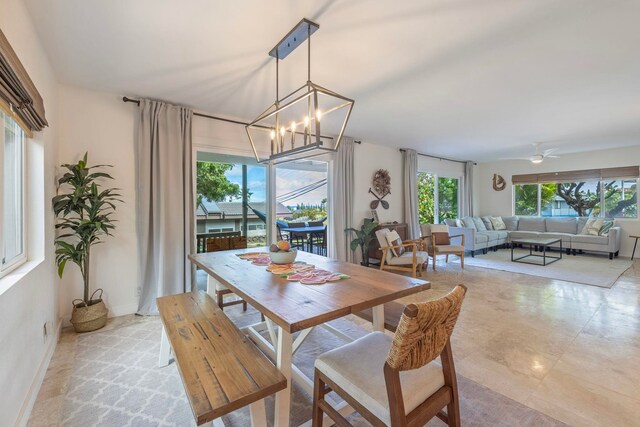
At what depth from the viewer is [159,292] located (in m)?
3.21

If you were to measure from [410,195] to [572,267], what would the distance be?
10.3ft

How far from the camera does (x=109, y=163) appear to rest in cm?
312

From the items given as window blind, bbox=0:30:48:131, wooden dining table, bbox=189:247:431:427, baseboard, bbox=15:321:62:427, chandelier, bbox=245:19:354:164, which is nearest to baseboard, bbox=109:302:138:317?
baseboard, bbox=15:321:62:427

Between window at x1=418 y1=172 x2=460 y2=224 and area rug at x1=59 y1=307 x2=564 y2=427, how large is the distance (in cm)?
557

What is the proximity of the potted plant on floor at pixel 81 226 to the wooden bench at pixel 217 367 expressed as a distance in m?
1.48

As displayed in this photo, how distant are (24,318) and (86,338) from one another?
1116mm

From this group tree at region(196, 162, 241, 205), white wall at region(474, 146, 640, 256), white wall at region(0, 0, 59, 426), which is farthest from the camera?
white wall at region(474, 146, 640, 256)

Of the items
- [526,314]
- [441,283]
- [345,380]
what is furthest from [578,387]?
[441,283]

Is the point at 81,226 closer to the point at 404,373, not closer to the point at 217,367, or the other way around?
the point at 217,367

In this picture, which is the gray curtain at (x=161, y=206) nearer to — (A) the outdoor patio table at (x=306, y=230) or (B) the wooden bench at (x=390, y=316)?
(A) the outdoor patio table at (x=306, y=230)

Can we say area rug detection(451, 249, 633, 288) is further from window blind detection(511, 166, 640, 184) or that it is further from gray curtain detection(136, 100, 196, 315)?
gray curtain detection(136, 100, 196, 315)

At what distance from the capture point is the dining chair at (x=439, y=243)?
17.3 ft

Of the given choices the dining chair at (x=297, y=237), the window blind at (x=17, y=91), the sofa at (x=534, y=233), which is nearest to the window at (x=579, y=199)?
the sofa at (x=534, y=233)

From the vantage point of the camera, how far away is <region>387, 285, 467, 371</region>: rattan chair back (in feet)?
3.35
